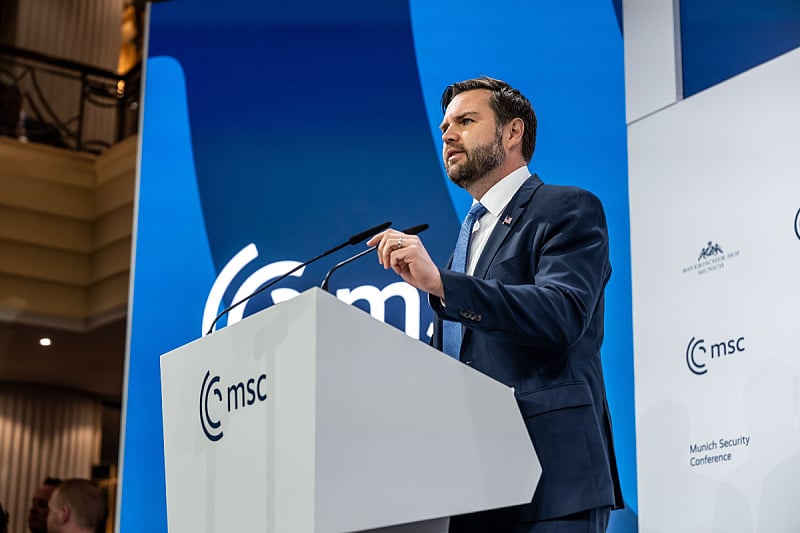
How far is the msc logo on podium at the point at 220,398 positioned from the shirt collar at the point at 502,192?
28.7 inches

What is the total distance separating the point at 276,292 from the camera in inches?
186

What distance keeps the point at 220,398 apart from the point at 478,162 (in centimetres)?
81

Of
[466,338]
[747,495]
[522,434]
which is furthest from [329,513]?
[747,495]

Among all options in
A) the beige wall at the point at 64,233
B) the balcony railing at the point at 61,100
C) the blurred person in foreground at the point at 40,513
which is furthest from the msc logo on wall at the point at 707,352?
the balcony railing at the point at 61,100

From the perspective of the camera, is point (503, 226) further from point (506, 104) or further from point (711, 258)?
point (711, 258)

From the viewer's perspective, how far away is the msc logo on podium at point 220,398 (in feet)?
5.78

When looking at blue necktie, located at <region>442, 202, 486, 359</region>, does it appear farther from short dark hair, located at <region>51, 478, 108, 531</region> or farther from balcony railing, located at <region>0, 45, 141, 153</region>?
balcony railing, located at <region>0, 45, 141, 153</region>

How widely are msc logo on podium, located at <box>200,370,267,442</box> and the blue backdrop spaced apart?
2408 mm

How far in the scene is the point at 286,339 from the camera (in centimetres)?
169

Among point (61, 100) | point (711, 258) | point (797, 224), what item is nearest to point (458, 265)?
point (797, 224)

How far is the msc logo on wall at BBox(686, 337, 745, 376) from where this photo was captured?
11.6 feet

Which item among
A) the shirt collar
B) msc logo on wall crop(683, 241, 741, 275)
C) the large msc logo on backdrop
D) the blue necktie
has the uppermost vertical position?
the large msc logo on backdrop

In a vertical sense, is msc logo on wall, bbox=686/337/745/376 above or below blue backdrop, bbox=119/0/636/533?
below

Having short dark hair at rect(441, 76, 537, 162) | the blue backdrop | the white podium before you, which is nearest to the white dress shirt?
short dark hair at rect(441, 76, 537, 162)
